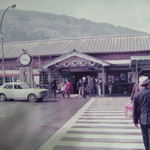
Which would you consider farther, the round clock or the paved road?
the round clock

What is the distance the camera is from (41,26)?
220 cm

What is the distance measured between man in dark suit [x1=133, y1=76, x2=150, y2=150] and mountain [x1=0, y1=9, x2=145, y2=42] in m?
0.97

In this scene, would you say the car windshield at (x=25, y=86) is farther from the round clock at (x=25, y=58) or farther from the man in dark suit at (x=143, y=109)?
the man in dark suit at (x=143, y=109)

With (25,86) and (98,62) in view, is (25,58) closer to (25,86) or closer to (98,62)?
(25,86)

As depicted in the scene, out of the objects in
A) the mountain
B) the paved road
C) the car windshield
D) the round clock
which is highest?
the round clock

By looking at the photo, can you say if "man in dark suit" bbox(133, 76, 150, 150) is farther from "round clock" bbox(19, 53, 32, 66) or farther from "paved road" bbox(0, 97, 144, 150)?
"round clock" bbox(19, 53, 32, 66)

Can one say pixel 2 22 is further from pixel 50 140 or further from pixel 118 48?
pixel 118 48

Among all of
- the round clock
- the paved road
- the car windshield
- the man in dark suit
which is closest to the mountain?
the paved road

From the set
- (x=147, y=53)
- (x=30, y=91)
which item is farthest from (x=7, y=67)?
(x=147, y=53)

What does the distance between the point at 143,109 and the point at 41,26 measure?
5.14ft

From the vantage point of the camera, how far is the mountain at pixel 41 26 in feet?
6.39

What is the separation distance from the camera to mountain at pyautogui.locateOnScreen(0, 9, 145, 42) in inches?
76.7

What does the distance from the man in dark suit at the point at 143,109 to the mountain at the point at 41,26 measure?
3.19 ft

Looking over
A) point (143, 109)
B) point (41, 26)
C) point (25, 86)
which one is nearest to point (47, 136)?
point (143, 109)
